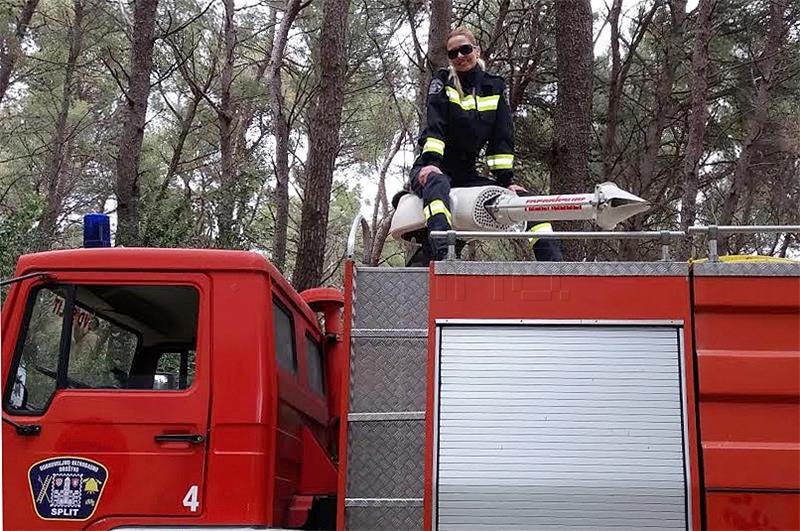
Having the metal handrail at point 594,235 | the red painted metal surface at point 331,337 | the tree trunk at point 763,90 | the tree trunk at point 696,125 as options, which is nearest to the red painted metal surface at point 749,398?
the metal handrail at point 594,235

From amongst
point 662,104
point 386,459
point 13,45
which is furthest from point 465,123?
point 13,45

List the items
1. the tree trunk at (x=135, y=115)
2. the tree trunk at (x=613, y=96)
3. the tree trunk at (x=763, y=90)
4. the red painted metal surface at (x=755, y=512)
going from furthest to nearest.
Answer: the tree trunk at (x=613, y=96)
the tree trunk at (x=763, y=90)
the tree trunk at (x=135, y=115)
the red painted metal surface at (x=755, y=512)

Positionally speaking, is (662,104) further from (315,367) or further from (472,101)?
(315,367)

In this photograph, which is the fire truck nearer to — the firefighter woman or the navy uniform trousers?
the navy uniform trousers

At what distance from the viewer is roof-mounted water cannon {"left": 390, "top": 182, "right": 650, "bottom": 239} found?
13.4ft

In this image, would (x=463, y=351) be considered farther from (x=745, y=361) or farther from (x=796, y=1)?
(x=796, y=1)

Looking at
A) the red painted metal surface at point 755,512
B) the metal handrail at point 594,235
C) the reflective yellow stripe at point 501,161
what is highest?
the reflective yellow stripe at point 501,161

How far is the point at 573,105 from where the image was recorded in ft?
31.3

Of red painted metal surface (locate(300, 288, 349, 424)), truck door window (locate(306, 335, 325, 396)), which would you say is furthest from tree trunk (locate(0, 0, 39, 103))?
truck door window (locate(306, 335, 325, 396))

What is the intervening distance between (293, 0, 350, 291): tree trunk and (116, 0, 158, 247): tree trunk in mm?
2506

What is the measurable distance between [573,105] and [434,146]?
5183 mm

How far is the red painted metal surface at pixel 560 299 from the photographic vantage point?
3.46 m

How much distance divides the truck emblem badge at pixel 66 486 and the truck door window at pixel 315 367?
142cm

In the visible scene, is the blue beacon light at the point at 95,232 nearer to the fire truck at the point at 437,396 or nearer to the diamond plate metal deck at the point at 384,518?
the fire truck at the point at 437,396
